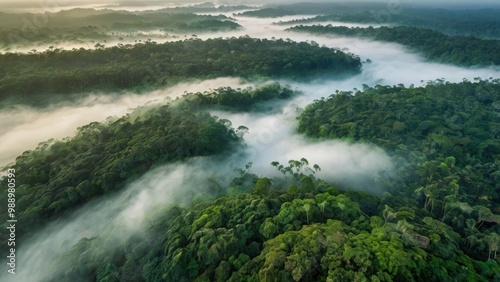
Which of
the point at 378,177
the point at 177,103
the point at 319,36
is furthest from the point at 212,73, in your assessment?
the point at 319,36

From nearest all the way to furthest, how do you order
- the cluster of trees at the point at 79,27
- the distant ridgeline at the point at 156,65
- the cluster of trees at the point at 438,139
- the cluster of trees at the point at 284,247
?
the cluster of trees at the point at 284,247 → the cluster of trees at the point at 438,139 → the distant ridgeline at the point at 156,65 → the cluster of trees at the point at 79,27

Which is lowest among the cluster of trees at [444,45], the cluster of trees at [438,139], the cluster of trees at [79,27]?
the cluster of trees at [79,27]

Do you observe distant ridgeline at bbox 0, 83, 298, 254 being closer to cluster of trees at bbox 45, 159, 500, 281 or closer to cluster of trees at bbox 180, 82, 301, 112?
cluster of trees at bbox 180, 82, 301, 112

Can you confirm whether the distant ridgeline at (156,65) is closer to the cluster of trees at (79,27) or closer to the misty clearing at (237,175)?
the misty clearing at (237,175)

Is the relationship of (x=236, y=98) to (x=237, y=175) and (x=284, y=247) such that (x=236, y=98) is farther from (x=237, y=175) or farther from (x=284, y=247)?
(x=284, y=247)

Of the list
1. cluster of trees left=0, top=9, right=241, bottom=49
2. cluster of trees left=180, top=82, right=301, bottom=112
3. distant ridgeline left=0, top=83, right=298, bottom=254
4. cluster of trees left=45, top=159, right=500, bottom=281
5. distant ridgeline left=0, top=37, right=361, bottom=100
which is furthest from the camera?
cluster of trees left=0, top=9, right=241, bottom=49

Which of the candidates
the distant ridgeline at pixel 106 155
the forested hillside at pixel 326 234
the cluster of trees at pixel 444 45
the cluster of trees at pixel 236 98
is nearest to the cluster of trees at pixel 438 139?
the forested hillside at pixel 326 234

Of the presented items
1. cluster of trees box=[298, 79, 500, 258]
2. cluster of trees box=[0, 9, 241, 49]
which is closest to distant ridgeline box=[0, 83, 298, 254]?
cluster of trees box=[298, 79, 500, 258]
